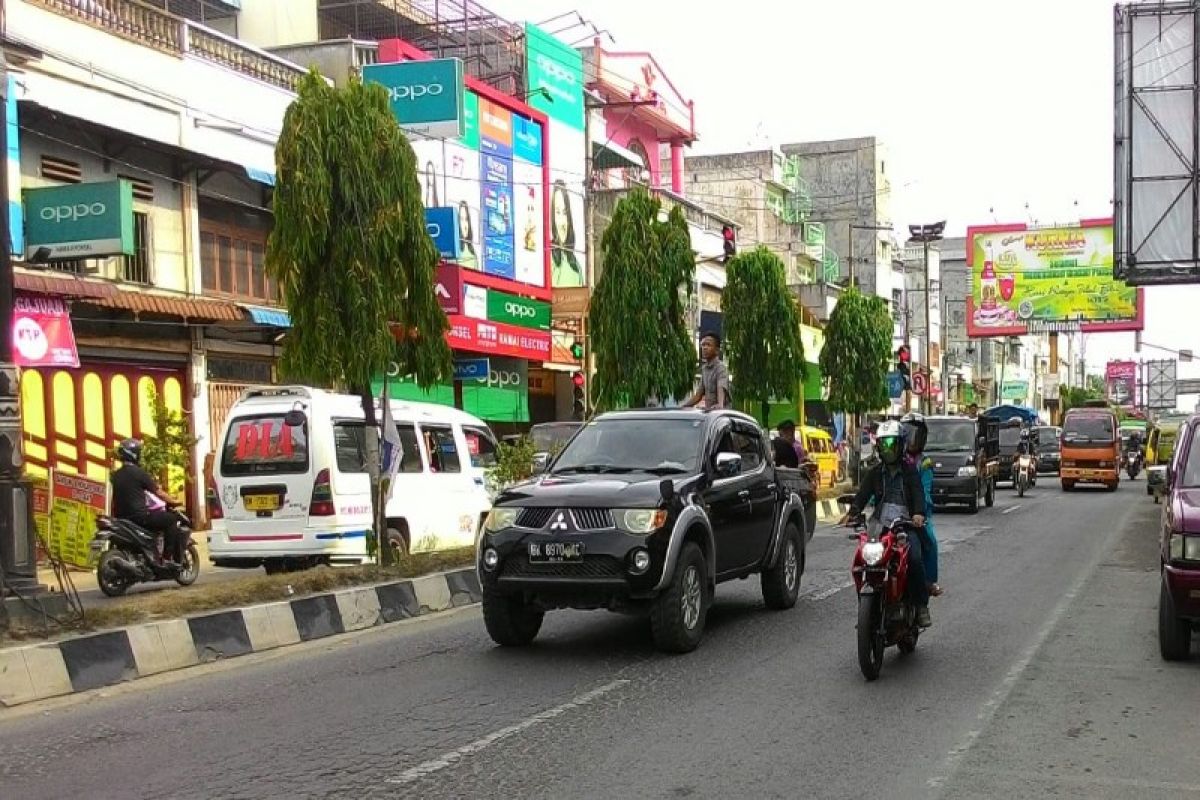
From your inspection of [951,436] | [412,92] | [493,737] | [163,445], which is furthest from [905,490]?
[412,92]

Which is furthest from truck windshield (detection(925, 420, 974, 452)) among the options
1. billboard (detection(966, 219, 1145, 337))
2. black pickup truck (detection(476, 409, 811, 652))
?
billboard (detection(966, 219, 1145, 337))

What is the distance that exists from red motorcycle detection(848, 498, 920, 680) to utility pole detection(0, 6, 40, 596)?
20.0 ft

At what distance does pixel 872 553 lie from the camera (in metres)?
8.08

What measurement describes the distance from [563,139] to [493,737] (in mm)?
29404

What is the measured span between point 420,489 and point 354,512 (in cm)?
147

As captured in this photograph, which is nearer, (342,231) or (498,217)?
(342,231)

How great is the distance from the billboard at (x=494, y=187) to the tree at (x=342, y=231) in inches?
529

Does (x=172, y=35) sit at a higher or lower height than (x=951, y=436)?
higher

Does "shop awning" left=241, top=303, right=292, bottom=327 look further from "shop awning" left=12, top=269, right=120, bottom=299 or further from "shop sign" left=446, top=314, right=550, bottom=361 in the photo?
"shop sign" left=446, top=314, right=550, bottom=361

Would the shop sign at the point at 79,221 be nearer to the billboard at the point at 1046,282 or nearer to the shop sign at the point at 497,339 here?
the shop sign at the point at 497,339

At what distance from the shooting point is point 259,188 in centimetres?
2266

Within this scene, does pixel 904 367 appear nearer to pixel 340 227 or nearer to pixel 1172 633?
pixel 340 227

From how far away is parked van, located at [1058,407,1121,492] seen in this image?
36.8 m

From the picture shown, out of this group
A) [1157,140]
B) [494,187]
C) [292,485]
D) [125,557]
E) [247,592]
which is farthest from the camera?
[494,187]
